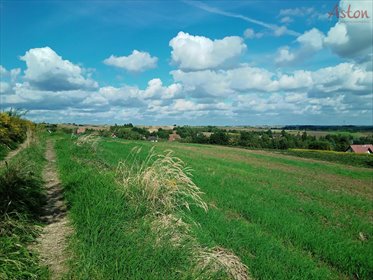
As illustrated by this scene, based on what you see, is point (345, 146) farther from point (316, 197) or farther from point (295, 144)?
point (316, 197)

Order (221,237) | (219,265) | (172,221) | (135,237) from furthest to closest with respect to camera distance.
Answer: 1. (221,237)
2. (172,221)
3. (135,237)
4. (219,265)

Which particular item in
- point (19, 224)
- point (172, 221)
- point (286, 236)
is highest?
point (19, 224)

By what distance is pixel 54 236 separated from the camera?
18.6 ft

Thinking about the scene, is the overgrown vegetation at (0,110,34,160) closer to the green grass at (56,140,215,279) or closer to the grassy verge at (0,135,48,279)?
the grassy verge at (0,135,48,279)

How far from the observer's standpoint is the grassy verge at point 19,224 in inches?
161

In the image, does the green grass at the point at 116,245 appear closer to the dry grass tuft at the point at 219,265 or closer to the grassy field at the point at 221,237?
the grassy field at the point at 221,237

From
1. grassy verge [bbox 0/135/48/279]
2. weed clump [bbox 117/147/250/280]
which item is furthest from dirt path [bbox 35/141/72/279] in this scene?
weed clump [bbox 117/147/250/280]

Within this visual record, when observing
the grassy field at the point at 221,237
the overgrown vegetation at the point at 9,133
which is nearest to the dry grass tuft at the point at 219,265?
the grassy field at the point at 221,237

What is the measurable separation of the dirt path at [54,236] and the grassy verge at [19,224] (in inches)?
6.3

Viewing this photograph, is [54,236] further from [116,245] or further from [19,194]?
[19,194]

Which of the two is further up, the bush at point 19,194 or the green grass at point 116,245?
the bush at point 19,194

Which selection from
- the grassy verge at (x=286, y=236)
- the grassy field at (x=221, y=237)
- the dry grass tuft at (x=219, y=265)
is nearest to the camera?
the grassy field at (x=221, y=237)

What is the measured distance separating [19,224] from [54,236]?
0.64m

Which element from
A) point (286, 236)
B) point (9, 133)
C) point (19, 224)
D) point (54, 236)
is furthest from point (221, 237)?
point (9, 133)
